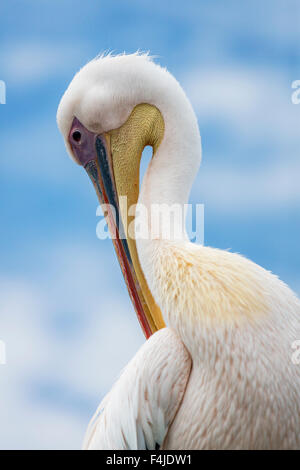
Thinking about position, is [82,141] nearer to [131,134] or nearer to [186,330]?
[131,134]

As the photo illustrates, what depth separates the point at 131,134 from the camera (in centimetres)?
401

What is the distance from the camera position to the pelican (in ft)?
10.3

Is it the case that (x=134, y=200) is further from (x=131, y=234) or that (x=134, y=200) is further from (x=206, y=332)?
(x=206, y=332)

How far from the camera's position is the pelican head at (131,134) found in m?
3.83

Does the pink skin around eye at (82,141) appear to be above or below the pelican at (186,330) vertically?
above

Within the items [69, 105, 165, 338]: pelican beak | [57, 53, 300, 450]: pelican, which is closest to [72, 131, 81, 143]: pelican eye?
[69, 105, 165, 338]: pelican beak

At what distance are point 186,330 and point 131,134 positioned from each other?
55.3 inches

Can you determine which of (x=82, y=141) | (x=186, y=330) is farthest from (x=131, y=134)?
(x=186, y=330)

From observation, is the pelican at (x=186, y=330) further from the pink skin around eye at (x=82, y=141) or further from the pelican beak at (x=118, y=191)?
the pink skin around eye at (x=82, y=141)

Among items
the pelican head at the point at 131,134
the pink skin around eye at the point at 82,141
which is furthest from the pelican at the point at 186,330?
the pink skin around eye at the point at 82,141

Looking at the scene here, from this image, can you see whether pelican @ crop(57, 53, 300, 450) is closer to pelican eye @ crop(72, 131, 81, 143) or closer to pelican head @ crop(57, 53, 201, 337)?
pelican head @ crop(57, 53, 201, 337)

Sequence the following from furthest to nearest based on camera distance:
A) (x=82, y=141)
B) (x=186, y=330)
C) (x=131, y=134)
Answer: (x=82, y=141)
(x=131, y=134)
(x=186, y=330)

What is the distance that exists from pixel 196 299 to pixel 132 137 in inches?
49.6
